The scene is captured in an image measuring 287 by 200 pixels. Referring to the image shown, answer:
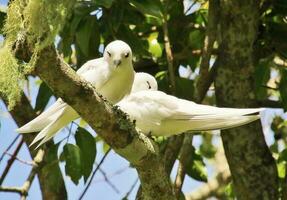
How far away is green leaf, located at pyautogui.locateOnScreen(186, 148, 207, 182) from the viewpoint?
4863 millimetres

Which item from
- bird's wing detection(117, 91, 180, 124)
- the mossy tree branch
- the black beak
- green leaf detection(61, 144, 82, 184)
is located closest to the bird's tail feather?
bird's wing detection(117, 91, 180, 124)

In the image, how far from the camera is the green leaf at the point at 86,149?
4.14m

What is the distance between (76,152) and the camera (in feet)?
13.5

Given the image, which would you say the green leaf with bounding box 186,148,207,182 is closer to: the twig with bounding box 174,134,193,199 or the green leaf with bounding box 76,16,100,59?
the twig with bounding box 174,134,193,199

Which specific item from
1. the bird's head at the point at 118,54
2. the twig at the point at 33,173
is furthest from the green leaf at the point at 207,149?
the bird's head at the point at 118,54

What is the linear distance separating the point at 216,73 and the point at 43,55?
6.78ft

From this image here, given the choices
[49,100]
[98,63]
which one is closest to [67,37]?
[98,63]

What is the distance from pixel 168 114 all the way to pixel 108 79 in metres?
0.54

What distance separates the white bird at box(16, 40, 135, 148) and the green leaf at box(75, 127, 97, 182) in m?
0.14

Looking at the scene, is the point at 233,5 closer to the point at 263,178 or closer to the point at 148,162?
the point at 263,178

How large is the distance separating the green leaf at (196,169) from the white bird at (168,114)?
112 centimetres

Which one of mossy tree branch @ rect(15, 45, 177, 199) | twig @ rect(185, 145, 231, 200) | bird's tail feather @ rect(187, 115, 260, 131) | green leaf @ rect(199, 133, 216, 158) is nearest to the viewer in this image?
mossy tree branch @ rect(15, 45, 177, 199)

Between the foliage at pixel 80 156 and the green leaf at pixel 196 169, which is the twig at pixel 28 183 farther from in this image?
the green leaf at pixel 196 169

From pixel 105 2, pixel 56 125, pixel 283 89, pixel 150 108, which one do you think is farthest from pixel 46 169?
pixel 283 89
